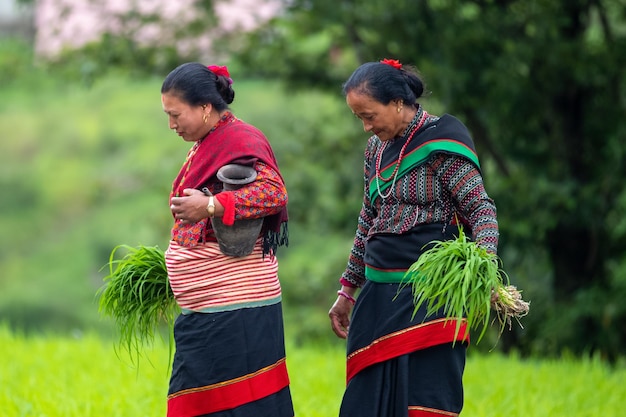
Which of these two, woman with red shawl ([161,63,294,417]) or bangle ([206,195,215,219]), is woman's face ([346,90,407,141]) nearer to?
woman with red shawl ([161,63,294,417])

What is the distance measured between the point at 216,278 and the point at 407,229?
2.33 feet

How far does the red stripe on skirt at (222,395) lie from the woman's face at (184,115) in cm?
90

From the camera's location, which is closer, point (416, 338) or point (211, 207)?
point (211, 207)

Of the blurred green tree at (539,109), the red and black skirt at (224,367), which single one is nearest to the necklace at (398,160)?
the red and black skirt at (224,367)

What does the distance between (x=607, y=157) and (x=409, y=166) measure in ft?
18.2

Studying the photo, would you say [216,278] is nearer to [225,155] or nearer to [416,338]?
[225,155]

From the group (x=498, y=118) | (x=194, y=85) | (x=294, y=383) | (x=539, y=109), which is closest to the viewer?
(x=194, y=85)

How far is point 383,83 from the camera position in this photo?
3.47m

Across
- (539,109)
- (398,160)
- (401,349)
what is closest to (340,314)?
(401,349)

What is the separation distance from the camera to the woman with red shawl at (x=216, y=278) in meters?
3.45

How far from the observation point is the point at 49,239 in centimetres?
2341

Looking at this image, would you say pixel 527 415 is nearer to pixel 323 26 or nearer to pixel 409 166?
pixel 409 166

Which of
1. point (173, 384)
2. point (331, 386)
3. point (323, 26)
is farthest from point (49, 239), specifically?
point (173, 384)

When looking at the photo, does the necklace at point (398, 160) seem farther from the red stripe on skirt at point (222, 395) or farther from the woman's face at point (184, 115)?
the red stripe on skirt at point (222, 395)
